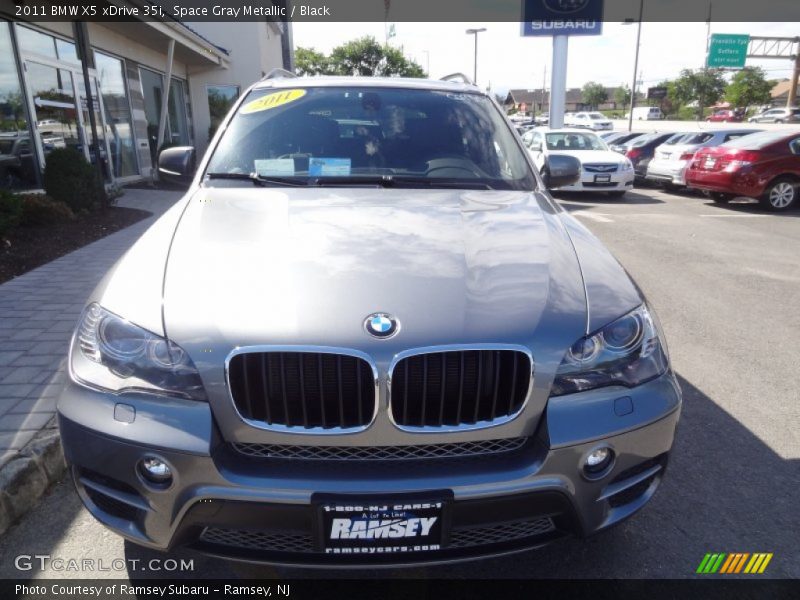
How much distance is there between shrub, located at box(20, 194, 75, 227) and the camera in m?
7.62

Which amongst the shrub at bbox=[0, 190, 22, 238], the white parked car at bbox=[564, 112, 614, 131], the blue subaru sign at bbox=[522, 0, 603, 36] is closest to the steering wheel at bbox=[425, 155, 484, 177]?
the shrub at bbox=[0, 190, 22, 238]

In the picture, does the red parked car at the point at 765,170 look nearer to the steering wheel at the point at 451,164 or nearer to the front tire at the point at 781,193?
the front tire at the point at 781,193

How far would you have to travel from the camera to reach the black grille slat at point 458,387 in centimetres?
173

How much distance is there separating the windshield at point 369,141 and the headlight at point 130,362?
131cm

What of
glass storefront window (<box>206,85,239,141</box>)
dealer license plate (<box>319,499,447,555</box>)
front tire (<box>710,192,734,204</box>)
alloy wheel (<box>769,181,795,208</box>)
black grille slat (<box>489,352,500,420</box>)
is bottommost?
front tire (<box>710,192,734,204</box>)

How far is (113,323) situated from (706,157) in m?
13.3

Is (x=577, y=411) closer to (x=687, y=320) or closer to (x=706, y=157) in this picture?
(x=687, y=320)

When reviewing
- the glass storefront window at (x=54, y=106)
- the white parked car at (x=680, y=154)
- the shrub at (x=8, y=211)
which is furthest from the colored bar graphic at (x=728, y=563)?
the white parked car at (x=680, y=154)

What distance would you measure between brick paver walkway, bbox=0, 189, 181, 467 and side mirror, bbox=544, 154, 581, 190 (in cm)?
287

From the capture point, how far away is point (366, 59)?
38.8 metres

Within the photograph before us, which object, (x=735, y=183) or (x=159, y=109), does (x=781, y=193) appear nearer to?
(x=735, y=183)

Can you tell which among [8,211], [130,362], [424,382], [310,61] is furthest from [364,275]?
[310,61]

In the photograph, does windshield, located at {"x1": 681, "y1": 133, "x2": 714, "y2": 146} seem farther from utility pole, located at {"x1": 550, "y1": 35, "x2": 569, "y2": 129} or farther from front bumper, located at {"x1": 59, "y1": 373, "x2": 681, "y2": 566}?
front bumper, located at {"x1": 59, "y1": 373, "x2": 681, "y2": 566}

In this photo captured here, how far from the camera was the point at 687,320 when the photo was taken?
5.13 meters
